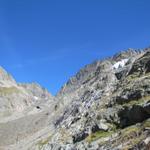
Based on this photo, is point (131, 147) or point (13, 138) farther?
point (13, 138)

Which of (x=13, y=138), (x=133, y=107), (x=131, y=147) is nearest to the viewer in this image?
(x=131, y=147)

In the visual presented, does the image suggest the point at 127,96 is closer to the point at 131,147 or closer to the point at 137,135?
the point at 137,135

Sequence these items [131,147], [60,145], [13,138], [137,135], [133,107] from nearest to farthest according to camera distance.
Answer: [131,147] → [137,135] → [133,107] → [60,145] → [13,138]

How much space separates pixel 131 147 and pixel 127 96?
77.0ft

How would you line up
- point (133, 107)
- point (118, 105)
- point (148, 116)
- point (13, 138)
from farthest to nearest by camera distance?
point (13, 138)
point (118, 105)
point (133, 107)
point (148, 116)

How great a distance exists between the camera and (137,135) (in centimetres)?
4006

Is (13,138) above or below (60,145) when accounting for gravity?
above

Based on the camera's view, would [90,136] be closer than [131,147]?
No

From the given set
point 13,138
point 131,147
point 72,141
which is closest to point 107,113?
point 72,141

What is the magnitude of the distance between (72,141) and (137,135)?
21940 millimetres

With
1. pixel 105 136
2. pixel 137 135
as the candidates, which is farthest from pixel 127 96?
pixel 137 135

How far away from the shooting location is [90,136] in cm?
5512

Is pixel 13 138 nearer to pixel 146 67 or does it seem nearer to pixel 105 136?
pixel 146 67

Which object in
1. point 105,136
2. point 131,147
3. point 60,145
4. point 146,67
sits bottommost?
point 131,147
